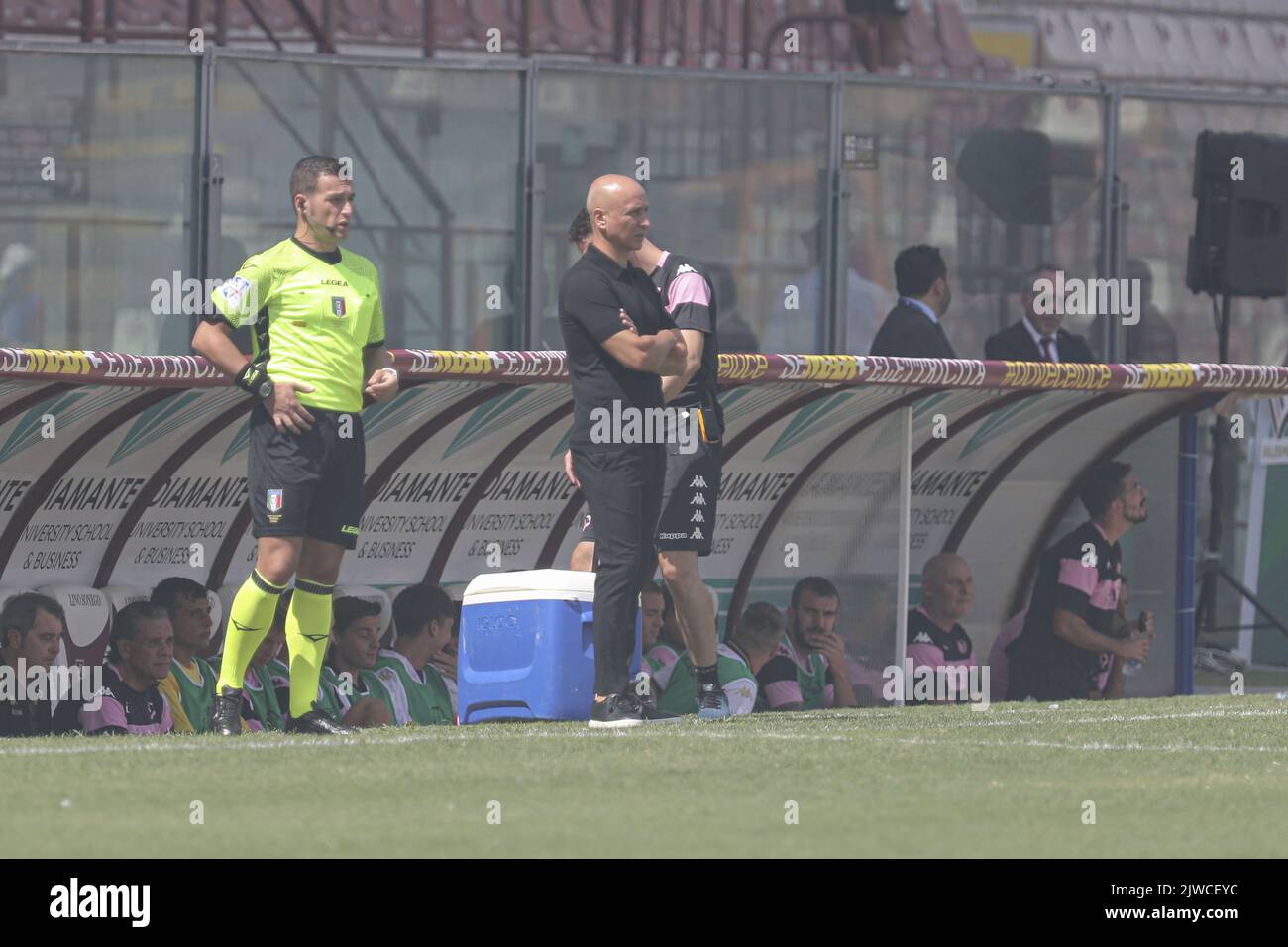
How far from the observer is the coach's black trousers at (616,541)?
30.4 ft

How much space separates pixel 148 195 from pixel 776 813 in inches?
241

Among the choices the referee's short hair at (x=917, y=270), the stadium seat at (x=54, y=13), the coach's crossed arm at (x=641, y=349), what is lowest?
the coach's crossed arm at (x=641, y=349)

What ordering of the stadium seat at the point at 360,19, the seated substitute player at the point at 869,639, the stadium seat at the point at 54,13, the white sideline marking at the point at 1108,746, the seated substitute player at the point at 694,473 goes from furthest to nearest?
the stadium seat at the point at 360,19 < the stadium seat at the point at 54,13 < the seated substitute player at the point at 869,639 < the seated substitute player at the point at 694,473 < the white sideline marking at the point at 1108,746

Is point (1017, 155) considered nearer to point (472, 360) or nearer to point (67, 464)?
point (472, 360)

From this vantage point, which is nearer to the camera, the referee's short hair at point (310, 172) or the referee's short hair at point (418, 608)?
the referee's short hair at point (310, 172)

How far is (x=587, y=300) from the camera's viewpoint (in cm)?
923

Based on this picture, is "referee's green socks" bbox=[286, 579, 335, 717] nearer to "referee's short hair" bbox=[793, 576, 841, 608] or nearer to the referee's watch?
the referee's watch

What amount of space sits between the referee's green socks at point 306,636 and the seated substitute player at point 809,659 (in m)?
3.34

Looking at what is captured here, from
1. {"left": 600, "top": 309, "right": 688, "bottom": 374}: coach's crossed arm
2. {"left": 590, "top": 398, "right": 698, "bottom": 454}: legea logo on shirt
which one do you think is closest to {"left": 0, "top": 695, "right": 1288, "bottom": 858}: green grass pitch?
{"left": 590, "top": 398, "right": 698, "bottom": 454}: legea logo on shirt

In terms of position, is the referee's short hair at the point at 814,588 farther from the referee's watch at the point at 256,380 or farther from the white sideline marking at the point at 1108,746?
the referee's watch at the point at 256,380

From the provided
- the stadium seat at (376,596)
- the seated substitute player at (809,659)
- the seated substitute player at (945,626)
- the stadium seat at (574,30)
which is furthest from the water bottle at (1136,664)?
the stadium seat at (574,30)

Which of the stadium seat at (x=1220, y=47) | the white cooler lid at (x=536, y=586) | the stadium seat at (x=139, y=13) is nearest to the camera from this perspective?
the white cooler lid at (x=536, y=586)

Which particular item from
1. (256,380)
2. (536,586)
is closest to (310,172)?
(256,380)

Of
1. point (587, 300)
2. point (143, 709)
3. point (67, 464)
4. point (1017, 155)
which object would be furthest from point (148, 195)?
point (1017, 155)
